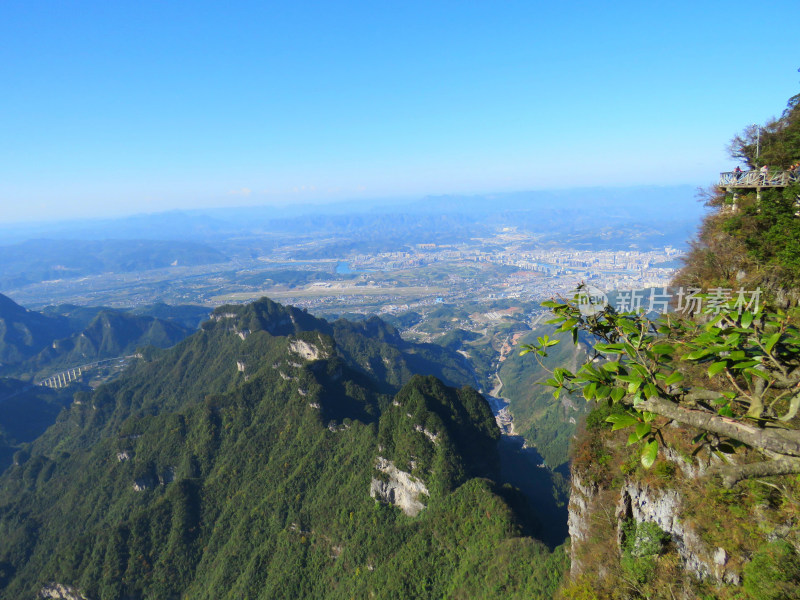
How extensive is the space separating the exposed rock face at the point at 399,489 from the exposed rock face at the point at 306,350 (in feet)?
74.5

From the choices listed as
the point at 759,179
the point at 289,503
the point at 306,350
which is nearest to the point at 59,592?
Answer: the point at 289,503

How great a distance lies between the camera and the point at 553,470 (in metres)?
61.7

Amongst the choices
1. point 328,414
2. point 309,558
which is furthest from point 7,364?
point 309,558

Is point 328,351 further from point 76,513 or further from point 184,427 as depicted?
point 76,513

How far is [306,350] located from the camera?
200ft

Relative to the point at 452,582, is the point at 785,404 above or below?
above

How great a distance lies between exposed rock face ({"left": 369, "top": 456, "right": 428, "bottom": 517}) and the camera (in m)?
38.5

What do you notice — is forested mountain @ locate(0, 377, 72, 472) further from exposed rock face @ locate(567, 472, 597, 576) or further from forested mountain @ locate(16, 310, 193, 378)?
exposed rock face @ locate(567, 472, 597, 576)

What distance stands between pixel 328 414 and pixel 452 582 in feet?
90.2

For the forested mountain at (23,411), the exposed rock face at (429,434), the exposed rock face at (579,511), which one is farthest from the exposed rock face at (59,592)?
the exposed rock face at (579,511)

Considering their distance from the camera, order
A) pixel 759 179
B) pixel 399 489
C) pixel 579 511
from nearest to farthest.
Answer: pixel 579 511, pixel 759 179, pixel 399 489

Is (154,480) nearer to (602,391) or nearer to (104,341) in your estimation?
(602,391)

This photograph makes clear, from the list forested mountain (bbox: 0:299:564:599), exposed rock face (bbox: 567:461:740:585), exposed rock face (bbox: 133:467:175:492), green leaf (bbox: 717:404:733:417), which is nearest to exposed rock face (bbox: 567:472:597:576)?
exposed rock face (bbox: 567:461:740:585)

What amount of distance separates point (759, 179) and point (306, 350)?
176 feet
